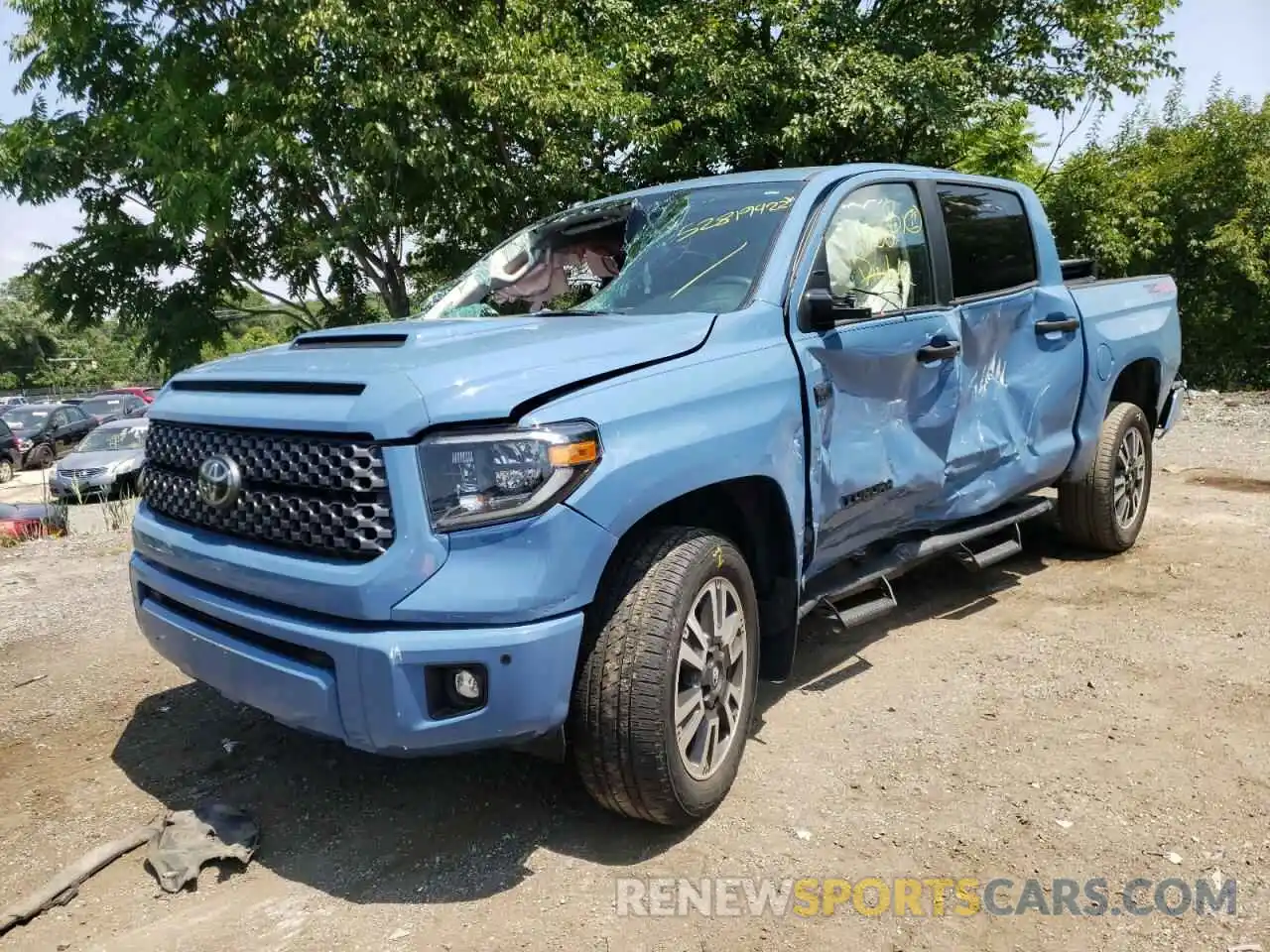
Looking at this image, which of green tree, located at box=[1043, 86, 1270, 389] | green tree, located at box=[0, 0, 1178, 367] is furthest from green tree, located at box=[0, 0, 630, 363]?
green tree, located at box=[1043, 86, 1270, 389]

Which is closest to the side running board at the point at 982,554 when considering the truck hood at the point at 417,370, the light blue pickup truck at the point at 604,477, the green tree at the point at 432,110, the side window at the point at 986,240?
the light blue pickup truck at the point at 604,477

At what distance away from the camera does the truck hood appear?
7.58 feet

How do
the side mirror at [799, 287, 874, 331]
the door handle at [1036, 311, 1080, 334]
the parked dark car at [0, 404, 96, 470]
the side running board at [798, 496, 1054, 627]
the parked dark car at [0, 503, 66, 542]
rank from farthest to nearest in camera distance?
the parked dark car at [0, 404, 96, 470], the parked dark car at [0, 503, 66, 542], the door handle at [1036, 311, 1080, 334], the side running board at [798, 496, 1054, 627], the side mirror at [799, 287, 874, 331]

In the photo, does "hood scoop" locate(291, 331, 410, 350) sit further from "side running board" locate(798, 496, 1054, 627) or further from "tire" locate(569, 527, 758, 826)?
"side running board" locate(798, 496, 1054, 627)

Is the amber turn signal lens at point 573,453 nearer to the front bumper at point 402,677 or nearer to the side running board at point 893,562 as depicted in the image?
the front bumper at point 402,677

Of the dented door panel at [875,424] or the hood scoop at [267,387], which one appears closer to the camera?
the hood scoop at [267,387]

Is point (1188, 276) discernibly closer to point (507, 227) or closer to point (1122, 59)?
point (1122, 59)

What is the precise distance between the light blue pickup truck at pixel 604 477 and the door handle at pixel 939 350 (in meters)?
0.02

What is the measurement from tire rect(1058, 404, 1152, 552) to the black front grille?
13.7 ft

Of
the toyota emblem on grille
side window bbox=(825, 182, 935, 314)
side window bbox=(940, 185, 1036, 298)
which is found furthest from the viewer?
side window bbox=(940, 185, 1036, 298)

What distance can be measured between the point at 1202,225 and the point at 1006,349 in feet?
56.5

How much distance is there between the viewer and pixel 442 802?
301 cm

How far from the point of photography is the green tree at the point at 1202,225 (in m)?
17.2

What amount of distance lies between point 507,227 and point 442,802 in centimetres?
1067
